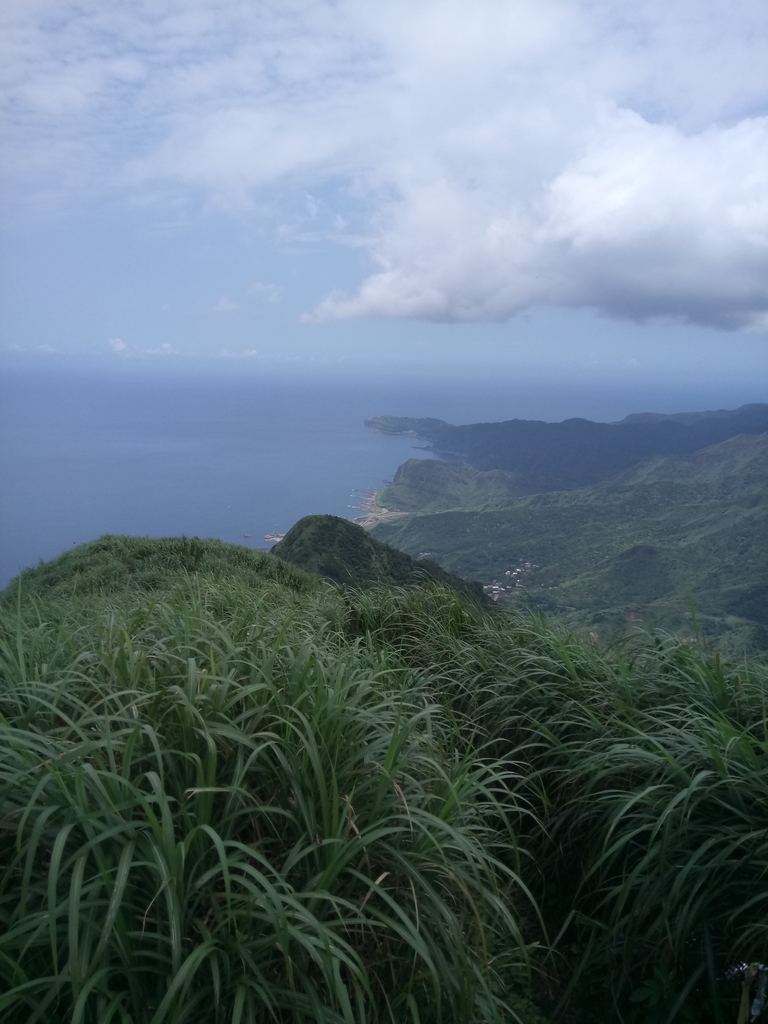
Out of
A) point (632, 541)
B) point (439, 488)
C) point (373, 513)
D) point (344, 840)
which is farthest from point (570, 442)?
point (344, 840)

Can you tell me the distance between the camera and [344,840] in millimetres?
1239

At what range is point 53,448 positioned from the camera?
2684 centimetres

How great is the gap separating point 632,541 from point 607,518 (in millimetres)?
4408

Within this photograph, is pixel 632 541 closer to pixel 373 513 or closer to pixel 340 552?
pixel 373 513

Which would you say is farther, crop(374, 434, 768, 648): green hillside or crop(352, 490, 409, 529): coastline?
crop(352, 490, 409, 529): coastline

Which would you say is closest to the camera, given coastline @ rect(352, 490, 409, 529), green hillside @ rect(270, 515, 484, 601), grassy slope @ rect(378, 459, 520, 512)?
green hillside @ rect(270, 515, 484, 601)

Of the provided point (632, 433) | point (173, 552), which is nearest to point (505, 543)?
point (173, 552)

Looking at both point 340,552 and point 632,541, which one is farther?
point 632,541

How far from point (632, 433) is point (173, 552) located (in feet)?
99.4

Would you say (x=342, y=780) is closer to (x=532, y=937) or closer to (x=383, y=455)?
(x=532, y=937)

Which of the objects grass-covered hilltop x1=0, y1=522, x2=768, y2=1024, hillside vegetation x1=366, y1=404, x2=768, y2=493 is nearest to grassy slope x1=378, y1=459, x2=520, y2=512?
hillside vegetation x1=366, y1=404, x2=768, y2=493

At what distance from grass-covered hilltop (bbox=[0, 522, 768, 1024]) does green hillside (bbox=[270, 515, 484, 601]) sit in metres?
4.35

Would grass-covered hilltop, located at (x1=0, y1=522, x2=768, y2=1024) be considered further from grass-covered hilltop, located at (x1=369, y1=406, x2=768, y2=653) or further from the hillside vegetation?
the hillside vegetation

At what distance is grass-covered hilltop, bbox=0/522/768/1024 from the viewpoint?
1078mm
